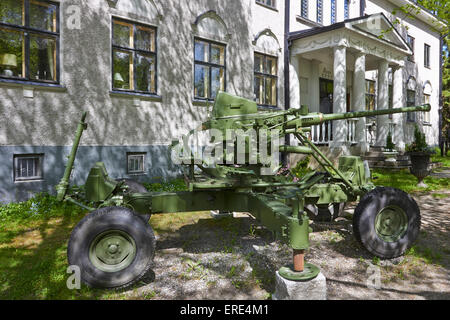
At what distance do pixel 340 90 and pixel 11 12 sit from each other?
9.90m

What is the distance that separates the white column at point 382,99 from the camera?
44.4 ft

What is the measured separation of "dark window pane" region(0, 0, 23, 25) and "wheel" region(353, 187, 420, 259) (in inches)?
Result: 304

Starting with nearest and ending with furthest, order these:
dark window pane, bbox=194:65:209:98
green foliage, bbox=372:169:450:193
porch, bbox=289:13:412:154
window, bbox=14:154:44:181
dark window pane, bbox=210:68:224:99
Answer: window, bbox=14:154:44:181 < green foliage, bbox=372:169:450:193 < dark window pane, bbox=194:65:209:98 < dark window pane, bbox=210:68:224:99 < porch, bbox=289:13:412:154

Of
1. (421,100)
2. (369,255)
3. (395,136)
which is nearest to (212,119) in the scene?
(369,255)

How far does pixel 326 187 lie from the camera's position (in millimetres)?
4332

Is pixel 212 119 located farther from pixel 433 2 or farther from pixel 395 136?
pixel 395 136

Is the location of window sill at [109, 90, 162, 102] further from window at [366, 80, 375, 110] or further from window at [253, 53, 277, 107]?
window at [366, 80, 375, 110]

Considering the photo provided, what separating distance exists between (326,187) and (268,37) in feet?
29.5

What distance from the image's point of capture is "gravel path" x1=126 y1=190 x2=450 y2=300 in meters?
3.13

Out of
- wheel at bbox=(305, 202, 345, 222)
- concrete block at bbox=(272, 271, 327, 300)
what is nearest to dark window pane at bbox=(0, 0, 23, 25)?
wheel at bbox=(305, 202, 345, 222)

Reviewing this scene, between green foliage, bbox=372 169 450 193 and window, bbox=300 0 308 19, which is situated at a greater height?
window, bbox=300 0 308 19

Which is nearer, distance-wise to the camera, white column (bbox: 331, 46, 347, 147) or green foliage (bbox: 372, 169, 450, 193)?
green foliage (bbox: 372, 169, 450, 193)

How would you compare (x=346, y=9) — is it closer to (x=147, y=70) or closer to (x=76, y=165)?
(x=147, y=70)

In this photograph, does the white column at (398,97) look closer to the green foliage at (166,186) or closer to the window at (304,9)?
the window at (304,9)
